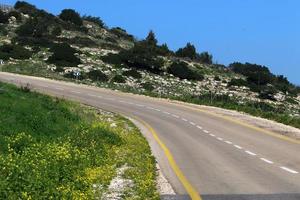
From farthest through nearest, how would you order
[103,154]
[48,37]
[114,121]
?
[48,37]
[114,121]
[103,154]

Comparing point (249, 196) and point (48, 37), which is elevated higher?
point (48, 37)

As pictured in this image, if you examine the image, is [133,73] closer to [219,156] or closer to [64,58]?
[64,58]

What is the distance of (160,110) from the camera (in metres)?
40.0

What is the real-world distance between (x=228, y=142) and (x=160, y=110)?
16.1m

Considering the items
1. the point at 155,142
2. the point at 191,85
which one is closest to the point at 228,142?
the point at 155,142

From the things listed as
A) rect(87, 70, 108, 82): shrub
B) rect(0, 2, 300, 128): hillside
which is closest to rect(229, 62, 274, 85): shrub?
rect(0, 2, 300, 128): hillside

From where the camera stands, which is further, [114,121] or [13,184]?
[114,121]

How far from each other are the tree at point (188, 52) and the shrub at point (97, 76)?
3077 centimetres

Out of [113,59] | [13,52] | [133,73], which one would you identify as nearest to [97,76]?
[133,73]

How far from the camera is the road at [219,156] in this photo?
13.2m

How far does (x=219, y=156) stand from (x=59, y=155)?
22.4ft

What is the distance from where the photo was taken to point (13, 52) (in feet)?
217

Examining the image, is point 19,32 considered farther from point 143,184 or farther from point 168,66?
point 143,184

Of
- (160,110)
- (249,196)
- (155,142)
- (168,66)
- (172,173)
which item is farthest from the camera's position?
(168,66)
